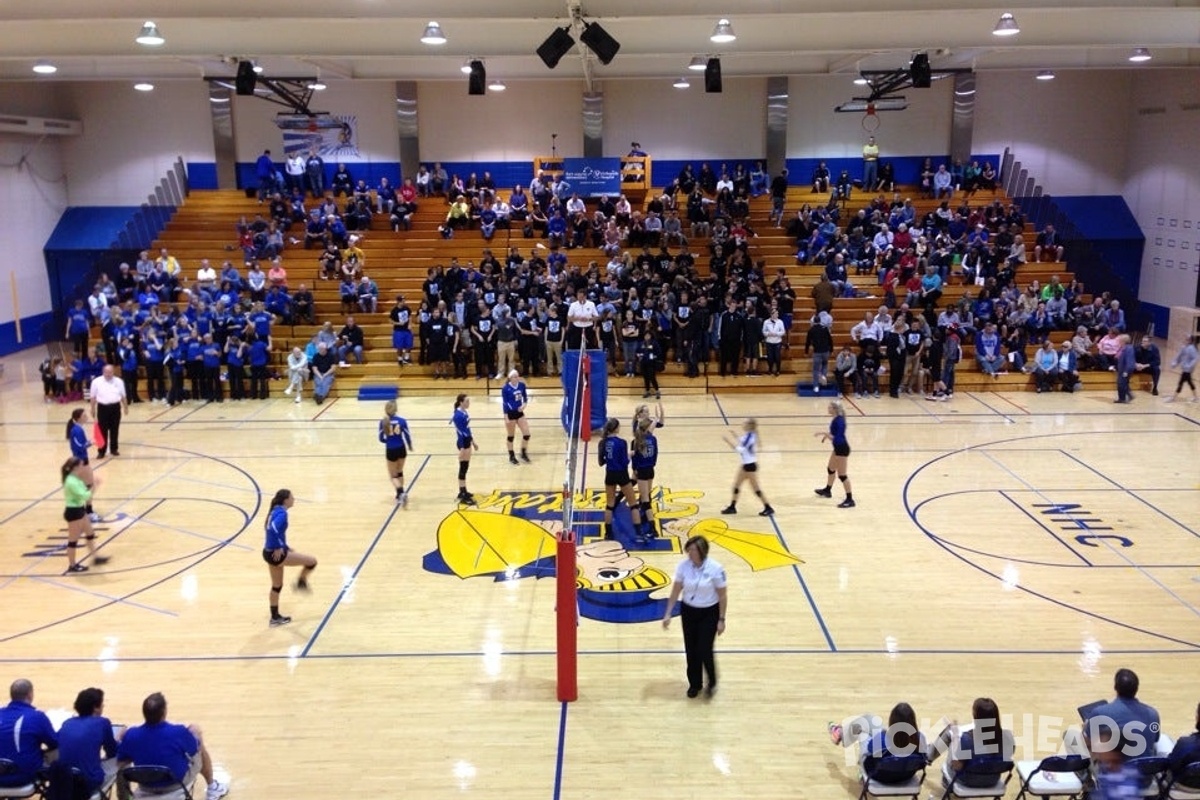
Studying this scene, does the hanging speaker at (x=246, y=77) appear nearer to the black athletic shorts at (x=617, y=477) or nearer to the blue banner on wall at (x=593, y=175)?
the black athletic shorts at (x=617, y=477)

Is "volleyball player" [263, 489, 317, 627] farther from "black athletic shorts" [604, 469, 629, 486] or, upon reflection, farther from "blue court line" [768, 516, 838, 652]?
"blue court line" [768, 516, 838, 652]

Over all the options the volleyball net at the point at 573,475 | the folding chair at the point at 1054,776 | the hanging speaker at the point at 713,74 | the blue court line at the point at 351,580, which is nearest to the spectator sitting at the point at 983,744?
the folding chair at the point at 1054,776

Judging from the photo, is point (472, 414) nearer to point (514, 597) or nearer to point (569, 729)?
point (514, 597)

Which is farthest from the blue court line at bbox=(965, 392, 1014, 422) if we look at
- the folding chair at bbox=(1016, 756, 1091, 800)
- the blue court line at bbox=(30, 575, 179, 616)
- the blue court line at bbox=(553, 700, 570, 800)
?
the blue court line at bbox=(30, 575, 179, 616)

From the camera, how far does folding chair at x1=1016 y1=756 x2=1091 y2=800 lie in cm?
754

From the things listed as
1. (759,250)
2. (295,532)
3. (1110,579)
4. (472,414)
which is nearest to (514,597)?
(295,532)

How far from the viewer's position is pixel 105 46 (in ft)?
62.0

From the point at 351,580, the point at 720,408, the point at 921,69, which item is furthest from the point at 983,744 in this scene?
the point at 720,408

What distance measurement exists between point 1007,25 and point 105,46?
16.2 meters

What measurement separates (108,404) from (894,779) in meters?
16.4

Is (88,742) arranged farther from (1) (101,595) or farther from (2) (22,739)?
(1) (101,595)

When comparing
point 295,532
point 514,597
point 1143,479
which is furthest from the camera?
point 1143,479

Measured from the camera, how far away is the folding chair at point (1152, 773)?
24.4ft

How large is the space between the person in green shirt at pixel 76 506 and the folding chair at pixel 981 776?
11.0 meters
